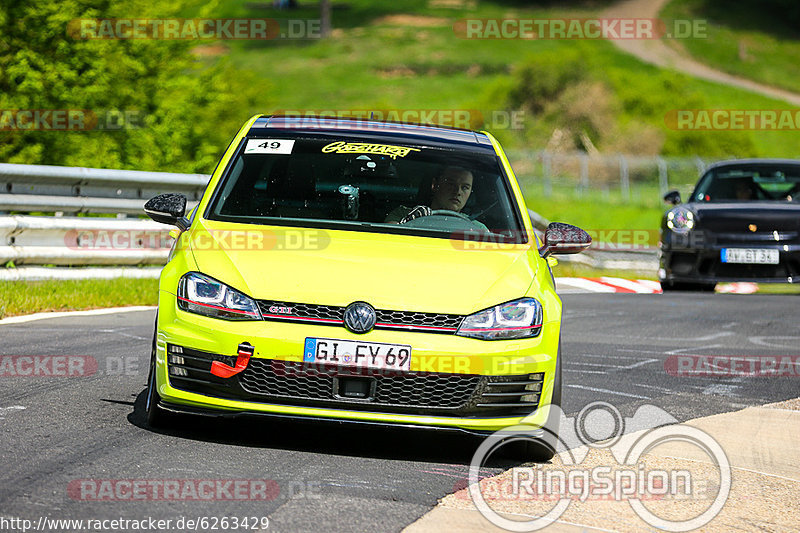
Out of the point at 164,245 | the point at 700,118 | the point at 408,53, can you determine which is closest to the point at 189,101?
the point at 164,245

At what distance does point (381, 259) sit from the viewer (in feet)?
19.2

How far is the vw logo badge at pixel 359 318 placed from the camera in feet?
18.1

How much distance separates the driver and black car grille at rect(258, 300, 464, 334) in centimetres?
134

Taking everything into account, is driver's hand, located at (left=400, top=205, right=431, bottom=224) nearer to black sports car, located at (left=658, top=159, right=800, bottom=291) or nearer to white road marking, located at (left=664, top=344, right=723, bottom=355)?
white road marking, located at (left=664, top=344, right=723, bottom=355)

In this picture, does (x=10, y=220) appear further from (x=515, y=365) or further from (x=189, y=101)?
(x=189, y=101)

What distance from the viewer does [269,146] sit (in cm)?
691

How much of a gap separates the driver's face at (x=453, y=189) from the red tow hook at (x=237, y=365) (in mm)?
1754

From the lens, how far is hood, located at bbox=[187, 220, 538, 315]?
561 cm

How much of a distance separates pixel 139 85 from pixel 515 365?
20.7 metres
